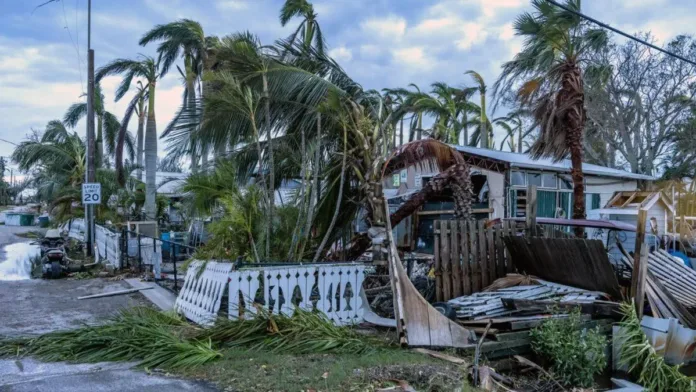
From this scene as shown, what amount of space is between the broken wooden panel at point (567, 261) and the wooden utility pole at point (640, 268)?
1.10 feet

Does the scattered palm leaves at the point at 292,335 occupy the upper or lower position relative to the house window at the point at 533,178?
lower

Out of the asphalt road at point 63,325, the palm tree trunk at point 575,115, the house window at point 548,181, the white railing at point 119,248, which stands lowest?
the asphalt road at point 63,325

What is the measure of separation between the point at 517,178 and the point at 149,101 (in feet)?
41.3

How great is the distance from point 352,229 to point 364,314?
2846 mm

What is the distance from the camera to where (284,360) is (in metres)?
5.45

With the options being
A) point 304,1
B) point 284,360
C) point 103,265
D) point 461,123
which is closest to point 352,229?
point 284,360

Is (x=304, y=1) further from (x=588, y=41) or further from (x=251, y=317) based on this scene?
(x=251, y=317)

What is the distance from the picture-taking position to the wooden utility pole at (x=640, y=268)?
6.82m

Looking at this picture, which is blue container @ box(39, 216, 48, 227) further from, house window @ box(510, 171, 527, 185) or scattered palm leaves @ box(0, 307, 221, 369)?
scattered palm leaves @ box(0, 307, 221, 369)

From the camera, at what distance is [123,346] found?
579 cm

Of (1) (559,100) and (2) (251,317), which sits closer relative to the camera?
(2) (251,317)

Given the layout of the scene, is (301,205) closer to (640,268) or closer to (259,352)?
(259,352)

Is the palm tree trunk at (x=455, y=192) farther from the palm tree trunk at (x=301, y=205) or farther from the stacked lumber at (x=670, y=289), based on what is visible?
the stacked lumber at (x=670, y=289)

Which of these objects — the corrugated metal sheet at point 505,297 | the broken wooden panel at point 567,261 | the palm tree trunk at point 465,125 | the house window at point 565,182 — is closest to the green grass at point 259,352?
the corrugated metal sheet at point 505,297
